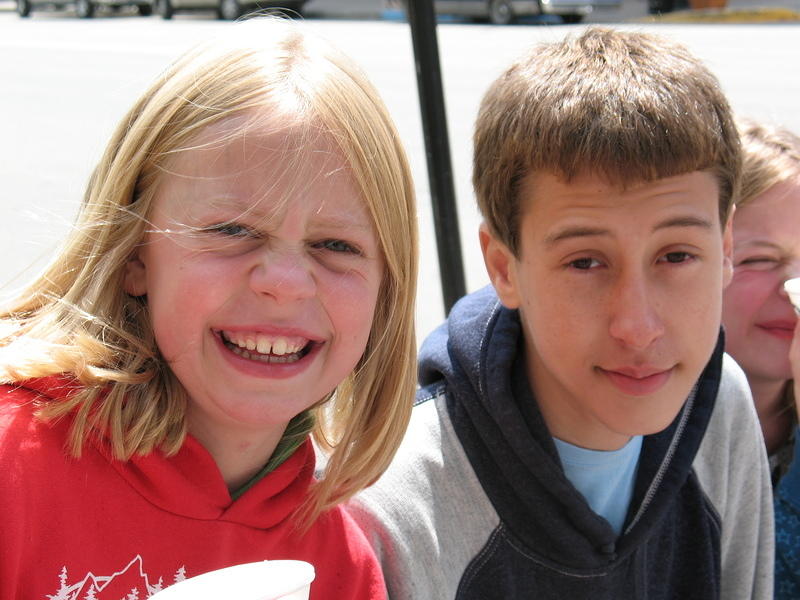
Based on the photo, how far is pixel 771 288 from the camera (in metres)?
2.07

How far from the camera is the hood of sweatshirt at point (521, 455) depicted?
168cm

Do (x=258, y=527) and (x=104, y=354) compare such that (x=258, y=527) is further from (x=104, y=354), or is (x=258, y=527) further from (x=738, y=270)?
(x=738, y=270)

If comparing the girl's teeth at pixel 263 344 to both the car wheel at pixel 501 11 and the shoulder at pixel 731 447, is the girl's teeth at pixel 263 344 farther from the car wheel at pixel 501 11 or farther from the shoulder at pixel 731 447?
the car wheel at pixel 501 11

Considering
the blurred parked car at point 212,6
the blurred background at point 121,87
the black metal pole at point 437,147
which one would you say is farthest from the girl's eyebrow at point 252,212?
the blurred parked car at point 212,6

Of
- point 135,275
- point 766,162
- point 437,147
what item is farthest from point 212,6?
point 135,275

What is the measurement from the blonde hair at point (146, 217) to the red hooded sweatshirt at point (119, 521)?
0.10 feet

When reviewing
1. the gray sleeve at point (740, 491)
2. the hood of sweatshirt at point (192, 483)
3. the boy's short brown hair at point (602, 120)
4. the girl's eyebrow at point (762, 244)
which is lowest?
the gray sleeve at point (740, 491)

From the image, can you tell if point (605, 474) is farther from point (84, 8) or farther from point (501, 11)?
point (501, 11)

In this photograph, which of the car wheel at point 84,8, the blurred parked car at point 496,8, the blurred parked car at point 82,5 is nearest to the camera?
the blurred parked car at point 82,5

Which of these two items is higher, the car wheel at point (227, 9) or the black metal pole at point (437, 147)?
the car wheel at point (227, 9)

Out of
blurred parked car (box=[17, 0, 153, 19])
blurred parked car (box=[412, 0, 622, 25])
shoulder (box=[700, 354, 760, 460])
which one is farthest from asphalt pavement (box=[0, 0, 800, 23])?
shoulder (box=[700, 354, 760, 460])

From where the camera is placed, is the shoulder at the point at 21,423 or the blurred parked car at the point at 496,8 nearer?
the shoulder at the point at 21,423

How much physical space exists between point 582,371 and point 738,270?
26.6 inches

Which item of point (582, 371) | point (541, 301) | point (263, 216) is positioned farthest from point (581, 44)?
point (263, 216)
